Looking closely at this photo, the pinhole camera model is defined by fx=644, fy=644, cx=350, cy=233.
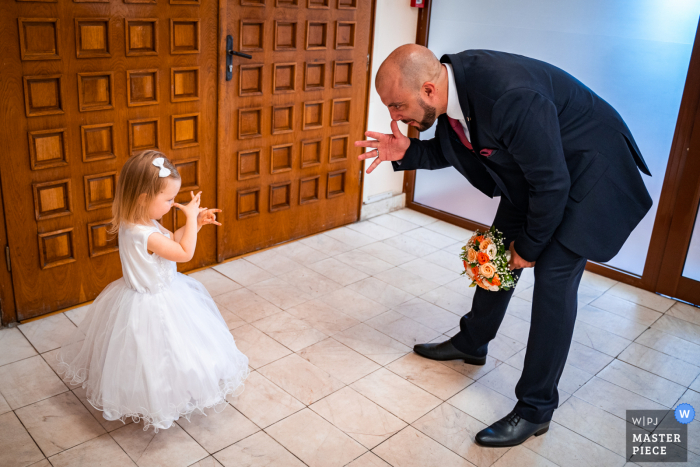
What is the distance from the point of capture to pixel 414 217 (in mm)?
4906

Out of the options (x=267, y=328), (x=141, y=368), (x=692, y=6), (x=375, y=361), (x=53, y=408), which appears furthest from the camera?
(x=692, y=6)

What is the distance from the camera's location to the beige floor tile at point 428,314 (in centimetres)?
337

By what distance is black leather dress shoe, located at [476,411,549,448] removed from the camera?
2.48 m

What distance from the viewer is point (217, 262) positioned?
3885mm

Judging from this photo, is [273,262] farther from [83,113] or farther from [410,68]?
[410,68]

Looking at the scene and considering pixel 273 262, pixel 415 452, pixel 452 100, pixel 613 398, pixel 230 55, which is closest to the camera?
pixel 452 100

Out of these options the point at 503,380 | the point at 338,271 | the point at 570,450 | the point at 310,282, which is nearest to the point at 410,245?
the point at 338,271

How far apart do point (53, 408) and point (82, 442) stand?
263 mm

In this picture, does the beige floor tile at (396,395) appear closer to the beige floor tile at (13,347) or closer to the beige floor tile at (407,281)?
the beige floor tile at (407,281)

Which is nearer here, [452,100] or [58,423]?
[452,100]

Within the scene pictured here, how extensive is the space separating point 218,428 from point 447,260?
2.13m

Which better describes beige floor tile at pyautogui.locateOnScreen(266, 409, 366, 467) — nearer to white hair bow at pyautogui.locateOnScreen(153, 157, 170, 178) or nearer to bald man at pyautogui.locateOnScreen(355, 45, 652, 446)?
bald man at pyautogui.locateOnScreen(355, 45, 652, 446)

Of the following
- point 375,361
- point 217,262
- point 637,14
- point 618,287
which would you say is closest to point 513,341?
point 375,361

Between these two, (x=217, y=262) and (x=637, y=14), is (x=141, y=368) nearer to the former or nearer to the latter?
(x=217, y=262)
